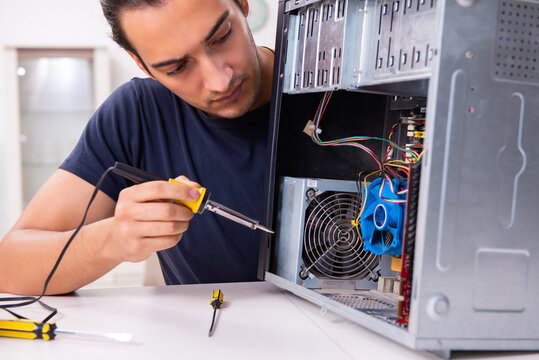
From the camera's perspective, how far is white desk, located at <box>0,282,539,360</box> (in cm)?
71

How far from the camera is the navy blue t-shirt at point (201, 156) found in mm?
1346

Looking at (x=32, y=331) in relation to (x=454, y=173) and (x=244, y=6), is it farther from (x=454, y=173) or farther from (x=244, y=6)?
(x=244, y=6)

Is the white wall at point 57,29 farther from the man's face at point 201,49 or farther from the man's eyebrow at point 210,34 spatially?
the man's eyebrow at point 210,34

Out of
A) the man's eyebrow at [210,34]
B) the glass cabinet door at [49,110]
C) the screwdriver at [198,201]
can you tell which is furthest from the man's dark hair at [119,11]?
the glass cabinet door at [49,110]

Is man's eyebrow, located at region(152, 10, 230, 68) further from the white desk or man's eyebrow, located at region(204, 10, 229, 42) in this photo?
the white desk

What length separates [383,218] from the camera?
2.93 feet

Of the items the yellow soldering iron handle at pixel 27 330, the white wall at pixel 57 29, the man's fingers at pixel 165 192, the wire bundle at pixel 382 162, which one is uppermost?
the white wall at pixel 57 29

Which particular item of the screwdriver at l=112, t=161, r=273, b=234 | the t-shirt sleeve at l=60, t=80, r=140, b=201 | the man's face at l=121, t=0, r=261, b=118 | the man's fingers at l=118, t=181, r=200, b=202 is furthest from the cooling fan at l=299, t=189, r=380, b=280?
the t-shirt sleeve at l=60, t=80, r=140, b=201

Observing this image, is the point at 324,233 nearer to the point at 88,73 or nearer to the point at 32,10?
the point at 88,73

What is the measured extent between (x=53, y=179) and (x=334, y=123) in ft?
2.30

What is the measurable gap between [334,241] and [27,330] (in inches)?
21.9

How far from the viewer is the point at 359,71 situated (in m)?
0.86

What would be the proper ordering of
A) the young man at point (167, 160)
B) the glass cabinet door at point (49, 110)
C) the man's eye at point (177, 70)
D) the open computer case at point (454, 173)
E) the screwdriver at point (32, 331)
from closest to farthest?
the open computer case at point (454, 173), the screwdriver at point (32, 331), the young man at point (167, 160), the man's eye at point (177, 70), the glass cabinet door at point (49, 110)

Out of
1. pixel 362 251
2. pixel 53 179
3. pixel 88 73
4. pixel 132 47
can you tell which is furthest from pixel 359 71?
pixel 88 73
